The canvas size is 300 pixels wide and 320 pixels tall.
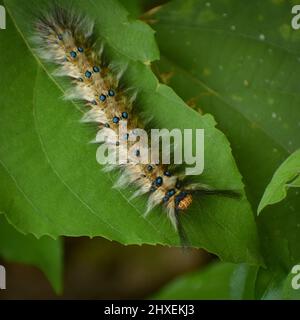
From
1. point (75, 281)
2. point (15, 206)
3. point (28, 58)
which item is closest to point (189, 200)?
point (15, 206)

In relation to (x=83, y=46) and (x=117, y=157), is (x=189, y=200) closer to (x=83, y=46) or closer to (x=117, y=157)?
(x=117, y=157)

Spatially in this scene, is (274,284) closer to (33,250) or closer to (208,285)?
(208,285)

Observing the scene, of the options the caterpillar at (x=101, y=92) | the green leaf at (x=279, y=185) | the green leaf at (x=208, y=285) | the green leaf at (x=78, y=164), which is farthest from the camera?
the green leaf at (x=208, y=285)

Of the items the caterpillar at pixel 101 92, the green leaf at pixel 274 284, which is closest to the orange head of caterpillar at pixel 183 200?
the caterpillar at pixel 101 92

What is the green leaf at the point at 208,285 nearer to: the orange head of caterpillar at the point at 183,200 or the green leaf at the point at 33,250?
the orange head of caterpillar at the point at 183,200

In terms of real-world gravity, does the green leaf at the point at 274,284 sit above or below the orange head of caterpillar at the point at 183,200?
below

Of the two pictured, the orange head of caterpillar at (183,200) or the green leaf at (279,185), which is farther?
the orange head of caterpillar at (183,200)

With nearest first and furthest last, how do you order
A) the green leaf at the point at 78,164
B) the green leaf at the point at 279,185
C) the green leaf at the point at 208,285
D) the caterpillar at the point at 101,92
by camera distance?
the green leaf at the point at 279,185 < the green leaf at the point at 78,164 < the caterpillar at the point at 101,92 < the green leaf at the point at 208,285

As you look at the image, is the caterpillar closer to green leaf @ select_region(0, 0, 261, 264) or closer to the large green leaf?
green leaf @ select_region(0, 0, 261, 264)

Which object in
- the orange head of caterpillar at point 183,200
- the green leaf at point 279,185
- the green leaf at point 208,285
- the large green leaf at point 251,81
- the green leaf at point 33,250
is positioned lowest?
the green leaf at point 208,285
